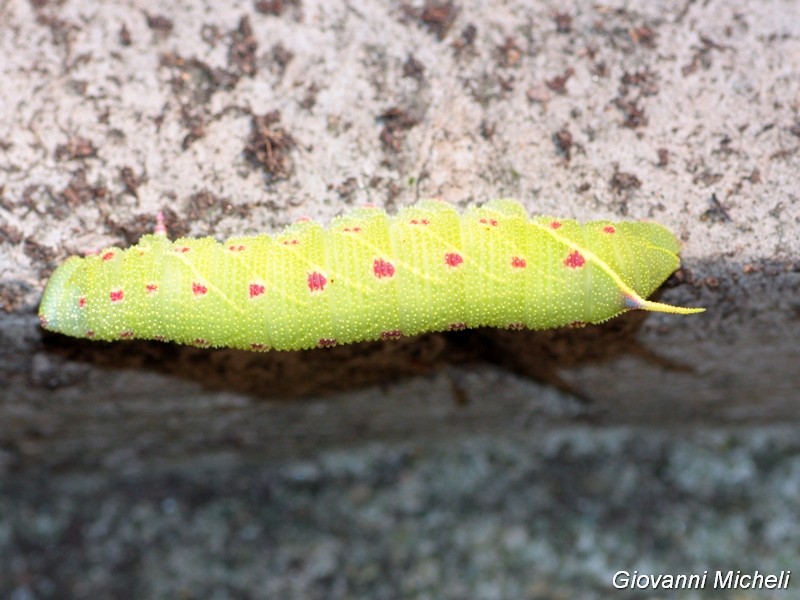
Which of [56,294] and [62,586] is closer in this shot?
[56,294]

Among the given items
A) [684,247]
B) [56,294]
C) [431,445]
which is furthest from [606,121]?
[431,445]

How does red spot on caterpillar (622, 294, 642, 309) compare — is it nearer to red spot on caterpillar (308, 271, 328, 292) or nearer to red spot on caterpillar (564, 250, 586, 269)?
red spot on caterpillar (564, 250, 586, 269)

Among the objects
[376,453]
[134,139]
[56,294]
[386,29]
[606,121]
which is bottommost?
[376,453]

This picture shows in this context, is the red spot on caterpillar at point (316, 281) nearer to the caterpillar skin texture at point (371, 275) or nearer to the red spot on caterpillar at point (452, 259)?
the caterpillar skin texture at point (371, 275)

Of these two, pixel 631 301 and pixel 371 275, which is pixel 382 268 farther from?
pixel 631 301

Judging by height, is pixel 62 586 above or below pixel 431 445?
below

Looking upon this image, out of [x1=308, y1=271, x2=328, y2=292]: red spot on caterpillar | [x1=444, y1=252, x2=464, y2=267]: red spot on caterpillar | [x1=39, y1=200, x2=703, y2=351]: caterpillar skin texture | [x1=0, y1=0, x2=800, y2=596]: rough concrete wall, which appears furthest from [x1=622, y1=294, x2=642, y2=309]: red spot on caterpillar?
[x1=308, y1=271, x2=328, y2=292]: red spot on caterpillar

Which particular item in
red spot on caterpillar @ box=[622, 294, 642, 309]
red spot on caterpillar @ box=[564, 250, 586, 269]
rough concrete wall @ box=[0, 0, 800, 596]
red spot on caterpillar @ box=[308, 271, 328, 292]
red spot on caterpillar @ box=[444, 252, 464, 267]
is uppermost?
rough concrete wall @ box=[0, 0, 800, 596]

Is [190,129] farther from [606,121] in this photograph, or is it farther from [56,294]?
[606,121]
